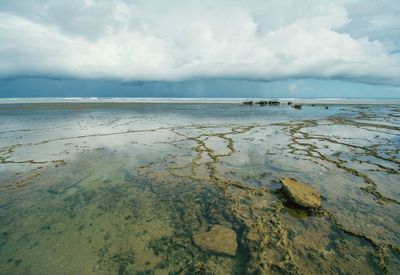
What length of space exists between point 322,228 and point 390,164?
7.36 meters

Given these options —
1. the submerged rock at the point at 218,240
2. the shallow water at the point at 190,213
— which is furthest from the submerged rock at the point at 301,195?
Answer: the submerged rock at the point at 218,240

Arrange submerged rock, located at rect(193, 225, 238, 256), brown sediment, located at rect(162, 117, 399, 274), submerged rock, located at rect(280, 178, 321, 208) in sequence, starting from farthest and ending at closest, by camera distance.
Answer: submerged rock, located at rect(280, 178, 321, 208) → submerged rock, located at rect(193, 225, 238, 256) → brown sediment, located at rect(162, 117, 399, 274)

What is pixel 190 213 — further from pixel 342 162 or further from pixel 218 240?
pixel 342 162

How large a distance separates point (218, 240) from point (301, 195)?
2.94 metres

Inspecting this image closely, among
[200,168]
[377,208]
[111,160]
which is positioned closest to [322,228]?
[377,208]

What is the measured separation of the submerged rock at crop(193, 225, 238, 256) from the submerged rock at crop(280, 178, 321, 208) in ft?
7.53

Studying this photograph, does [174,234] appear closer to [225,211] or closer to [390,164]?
[225,211]

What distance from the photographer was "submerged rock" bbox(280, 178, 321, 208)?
628 centimetres

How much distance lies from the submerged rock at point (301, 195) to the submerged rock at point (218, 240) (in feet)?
7.53

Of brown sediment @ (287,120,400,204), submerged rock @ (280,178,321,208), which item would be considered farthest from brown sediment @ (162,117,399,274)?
submerged rock @ (280,178,321,208)

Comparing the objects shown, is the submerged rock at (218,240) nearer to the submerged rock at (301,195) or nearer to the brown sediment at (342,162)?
the submerged rock at (301,195)

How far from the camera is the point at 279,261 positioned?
4.41 meters

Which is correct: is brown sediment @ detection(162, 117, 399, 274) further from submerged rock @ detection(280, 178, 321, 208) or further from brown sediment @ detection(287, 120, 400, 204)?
submerged rock @ detection(280, 178, 321, 208)

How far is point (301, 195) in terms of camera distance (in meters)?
6.45
